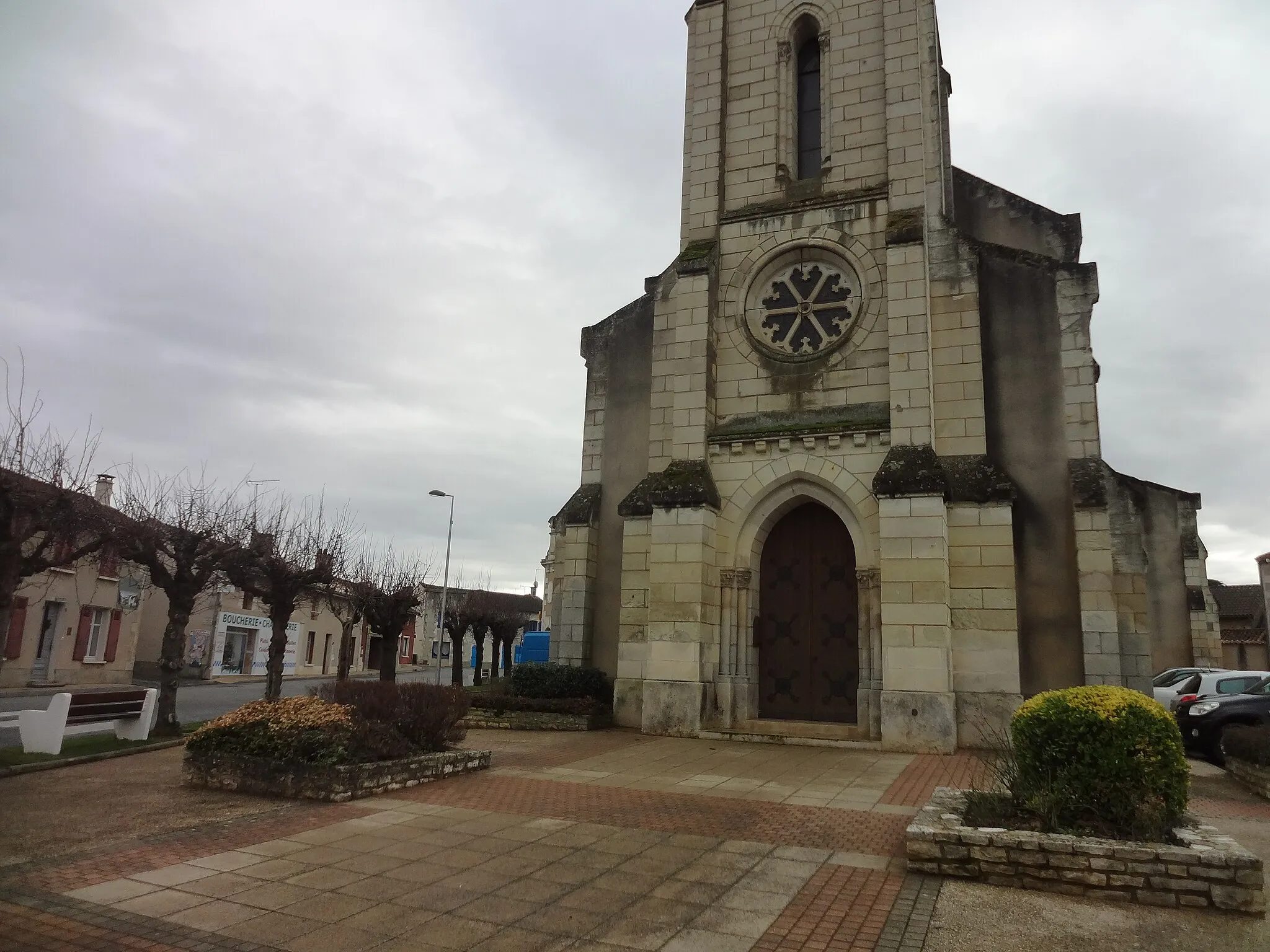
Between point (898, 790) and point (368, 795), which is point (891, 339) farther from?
point (368, 795)

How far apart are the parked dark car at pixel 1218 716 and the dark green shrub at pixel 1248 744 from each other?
1.21 metres

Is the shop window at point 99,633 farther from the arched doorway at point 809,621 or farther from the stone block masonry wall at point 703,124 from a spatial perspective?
the stone block masonry wall at point 703,124

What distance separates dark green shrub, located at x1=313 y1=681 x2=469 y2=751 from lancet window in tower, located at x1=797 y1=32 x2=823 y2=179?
1257 cm

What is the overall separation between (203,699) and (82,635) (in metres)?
8.43

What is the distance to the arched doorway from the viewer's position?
14820 millimetres

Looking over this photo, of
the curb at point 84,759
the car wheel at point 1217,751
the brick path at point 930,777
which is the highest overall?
the car wheel at point 1217,751

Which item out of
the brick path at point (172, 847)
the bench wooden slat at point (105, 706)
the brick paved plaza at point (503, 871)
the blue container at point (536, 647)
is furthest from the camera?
the blue container at point (536, 647)

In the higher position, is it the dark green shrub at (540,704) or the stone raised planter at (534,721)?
the dark green shrub at (540,704)

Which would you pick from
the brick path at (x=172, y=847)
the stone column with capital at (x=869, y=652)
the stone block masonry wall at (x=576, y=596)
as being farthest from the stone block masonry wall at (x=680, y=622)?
the brick path at (x=172, y=847)

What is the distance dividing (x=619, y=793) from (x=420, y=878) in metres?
3.45

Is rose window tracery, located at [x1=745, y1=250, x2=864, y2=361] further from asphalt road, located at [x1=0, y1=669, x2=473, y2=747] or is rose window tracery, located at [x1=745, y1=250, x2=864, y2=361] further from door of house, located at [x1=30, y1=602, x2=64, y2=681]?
door of house, located at [x1=30, y1=602, x2=64, y2=681]

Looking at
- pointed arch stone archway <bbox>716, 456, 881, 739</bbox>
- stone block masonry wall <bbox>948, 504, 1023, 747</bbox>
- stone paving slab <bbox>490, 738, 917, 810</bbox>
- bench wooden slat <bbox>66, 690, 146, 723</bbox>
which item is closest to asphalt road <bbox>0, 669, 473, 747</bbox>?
bench wooden slat <bbox>66, 690, 146, 723</bbox>

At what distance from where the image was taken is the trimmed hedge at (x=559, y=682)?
15586 mm

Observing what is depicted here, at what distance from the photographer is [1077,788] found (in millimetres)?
6125
